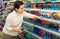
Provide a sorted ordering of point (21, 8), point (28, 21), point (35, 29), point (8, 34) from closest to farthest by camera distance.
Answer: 1. point (21, 8)
2. point (8, 34)
3. point (35, 29)
4. point (28, 21)

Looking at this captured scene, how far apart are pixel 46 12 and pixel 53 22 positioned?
33 cm

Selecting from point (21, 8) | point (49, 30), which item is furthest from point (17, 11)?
point (49, 30)

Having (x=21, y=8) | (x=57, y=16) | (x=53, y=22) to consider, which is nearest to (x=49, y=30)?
(x=53, y=22)

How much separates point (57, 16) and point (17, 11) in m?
0.94

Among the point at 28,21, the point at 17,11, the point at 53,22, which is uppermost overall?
the point at 17,11

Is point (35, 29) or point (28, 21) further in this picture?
point (28, 21)

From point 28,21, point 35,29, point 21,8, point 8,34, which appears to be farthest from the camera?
point 28,21

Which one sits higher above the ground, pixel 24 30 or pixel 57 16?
pixel 57 16

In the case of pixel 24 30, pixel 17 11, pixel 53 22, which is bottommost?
pixel 24 30

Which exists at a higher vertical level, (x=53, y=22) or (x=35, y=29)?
(x=53, y=22)

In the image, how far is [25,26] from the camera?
535 centimetres

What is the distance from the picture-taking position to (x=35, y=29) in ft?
15.0

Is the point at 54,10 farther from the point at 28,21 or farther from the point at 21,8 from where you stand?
the point at 28,21

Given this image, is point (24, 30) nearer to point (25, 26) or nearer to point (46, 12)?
point (25, 26)
